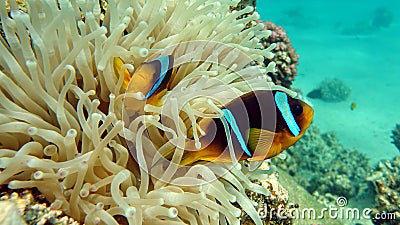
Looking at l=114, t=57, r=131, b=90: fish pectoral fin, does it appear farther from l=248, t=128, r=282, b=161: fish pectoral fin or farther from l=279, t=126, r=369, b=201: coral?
l=279, t=126, r=369, b=201: coral

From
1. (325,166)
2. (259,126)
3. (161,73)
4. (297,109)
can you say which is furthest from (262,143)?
(325,166)

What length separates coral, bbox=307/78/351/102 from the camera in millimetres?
10508

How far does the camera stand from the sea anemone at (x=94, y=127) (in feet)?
3.92

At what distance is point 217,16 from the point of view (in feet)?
5.80

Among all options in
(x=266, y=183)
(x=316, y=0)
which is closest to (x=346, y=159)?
(x=266, y=183)

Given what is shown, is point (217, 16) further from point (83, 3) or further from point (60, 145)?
point (60, 145)

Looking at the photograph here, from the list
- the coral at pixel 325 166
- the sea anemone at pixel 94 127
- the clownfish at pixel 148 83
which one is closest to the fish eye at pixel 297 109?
the sea anemone at pixel 94 127

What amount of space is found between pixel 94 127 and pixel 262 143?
1.91ft

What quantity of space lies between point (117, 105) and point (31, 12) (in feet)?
1.47

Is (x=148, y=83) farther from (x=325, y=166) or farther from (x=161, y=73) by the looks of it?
(x=325, y=166)

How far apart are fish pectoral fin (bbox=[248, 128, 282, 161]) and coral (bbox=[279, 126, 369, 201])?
338 cm

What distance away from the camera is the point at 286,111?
1277 mm

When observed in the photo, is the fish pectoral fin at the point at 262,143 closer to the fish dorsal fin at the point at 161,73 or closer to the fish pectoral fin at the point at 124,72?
the fish dorsal fin at the point at 161,73

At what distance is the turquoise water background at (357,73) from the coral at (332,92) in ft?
0.62
